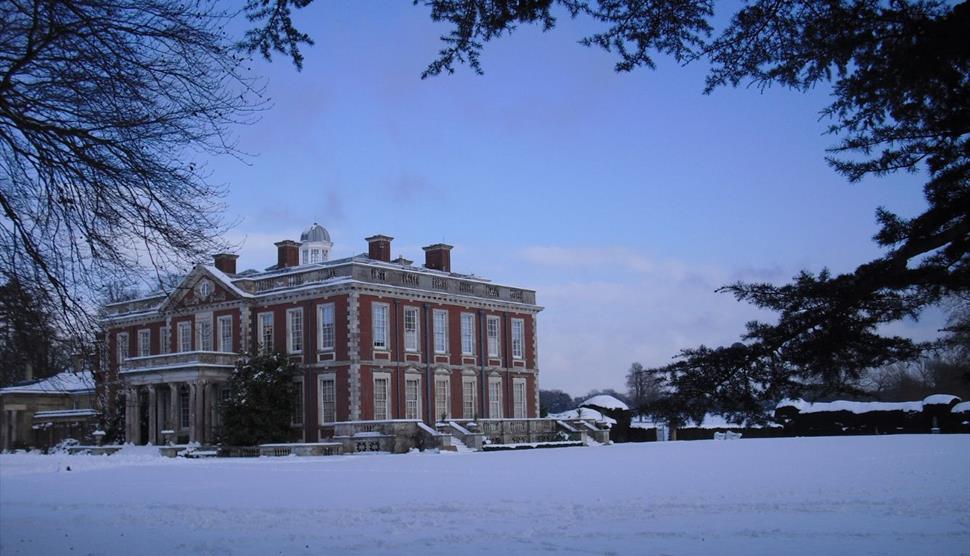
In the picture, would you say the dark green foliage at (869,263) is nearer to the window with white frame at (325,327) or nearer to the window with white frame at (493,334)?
the window with white frame at (325,327)

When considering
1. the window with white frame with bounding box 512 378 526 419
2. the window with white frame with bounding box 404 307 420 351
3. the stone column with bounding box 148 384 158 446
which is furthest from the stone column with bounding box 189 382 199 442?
the window with white frame with bounding box 512 378 526 419

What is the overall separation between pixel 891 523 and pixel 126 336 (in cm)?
4225

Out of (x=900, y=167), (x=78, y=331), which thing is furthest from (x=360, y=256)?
(x=900, y=167)

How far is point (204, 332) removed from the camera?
43.3 meters

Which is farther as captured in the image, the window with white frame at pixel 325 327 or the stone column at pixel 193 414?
the window with white frame at pixel 325 327

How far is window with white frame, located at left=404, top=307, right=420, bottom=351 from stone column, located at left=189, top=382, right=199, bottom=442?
9.04 m

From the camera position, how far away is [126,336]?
154 ft

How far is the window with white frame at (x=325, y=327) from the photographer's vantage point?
129ft

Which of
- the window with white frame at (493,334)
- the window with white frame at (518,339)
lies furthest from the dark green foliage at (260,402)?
the window with white frame at (518,339)

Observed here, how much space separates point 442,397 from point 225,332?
1021cm

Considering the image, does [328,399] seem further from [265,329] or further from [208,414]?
[208,414]

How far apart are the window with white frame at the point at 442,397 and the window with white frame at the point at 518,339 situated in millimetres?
4953

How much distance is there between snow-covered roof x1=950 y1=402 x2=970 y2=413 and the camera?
40025 mm

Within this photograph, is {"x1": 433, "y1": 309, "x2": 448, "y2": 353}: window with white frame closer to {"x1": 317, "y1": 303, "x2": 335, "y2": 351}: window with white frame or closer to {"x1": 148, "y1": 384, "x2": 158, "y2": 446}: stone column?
{"x1": 317, "y1": 303, "x2": 335, "y2": 351}: window with white frame
